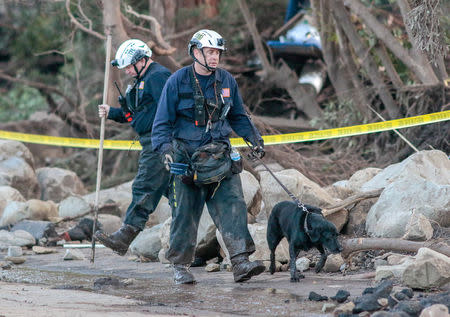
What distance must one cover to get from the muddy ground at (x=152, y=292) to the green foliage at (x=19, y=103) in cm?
1008

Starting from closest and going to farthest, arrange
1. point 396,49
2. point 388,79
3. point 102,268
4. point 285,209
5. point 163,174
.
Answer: point 285,209
point 163,174
point 102,268
point 396,49
point 388,79

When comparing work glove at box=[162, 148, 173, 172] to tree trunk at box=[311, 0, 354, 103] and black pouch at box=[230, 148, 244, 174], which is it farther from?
tree trunk at box=[311, 0, 354, 103]

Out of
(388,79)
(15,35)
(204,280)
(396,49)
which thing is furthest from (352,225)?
(15,35)

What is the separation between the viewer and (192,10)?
14.6 metres

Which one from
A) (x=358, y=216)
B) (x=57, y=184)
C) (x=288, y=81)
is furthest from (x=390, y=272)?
(x=57, y=184)

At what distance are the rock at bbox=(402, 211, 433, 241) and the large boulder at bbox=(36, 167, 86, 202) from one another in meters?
8.45

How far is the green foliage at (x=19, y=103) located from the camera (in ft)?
57.3

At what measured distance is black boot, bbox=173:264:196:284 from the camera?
253 inches

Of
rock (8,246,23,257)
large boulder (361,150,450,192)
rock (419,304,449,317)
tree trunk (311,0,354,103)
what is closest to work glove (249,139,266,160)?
large boulder (361,150,450,192)

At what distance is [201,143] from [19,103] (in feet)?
41.7

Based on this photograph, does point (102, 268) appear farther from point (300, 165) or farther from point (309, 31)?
point (309, 31)

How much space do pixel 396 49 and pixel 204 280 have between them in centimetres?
570

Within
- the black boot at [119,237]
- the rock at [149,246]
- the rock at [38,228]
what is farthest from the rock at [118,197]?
the black boot at [119,237]

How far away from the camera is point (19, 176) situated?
1312 centimetres
